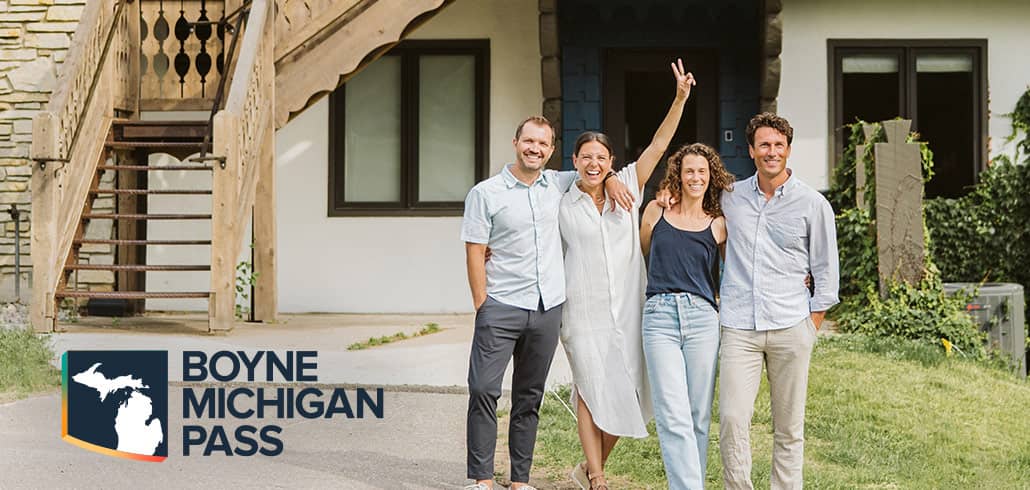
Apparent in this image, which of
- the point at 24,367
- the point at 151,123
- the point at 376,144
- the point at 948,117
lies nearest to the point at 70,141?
the point at 151,123

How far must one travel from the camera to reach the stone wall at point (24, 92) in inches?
523

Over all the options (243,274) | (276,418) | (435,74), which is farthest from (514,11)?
(276,418)

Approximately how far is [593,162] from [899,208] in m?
6.01

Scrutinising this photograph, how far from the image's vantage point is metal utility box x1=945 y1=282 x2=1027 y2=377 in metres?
10.8

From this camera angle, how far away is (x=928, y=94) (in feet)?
44.3

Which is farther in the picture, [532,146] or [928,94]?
[928,94]

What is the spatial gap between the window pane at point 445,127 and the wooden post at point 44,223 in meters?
4.02

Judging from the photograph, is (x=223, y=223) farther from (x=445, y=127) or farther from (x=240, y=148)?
(x=445, y=127)

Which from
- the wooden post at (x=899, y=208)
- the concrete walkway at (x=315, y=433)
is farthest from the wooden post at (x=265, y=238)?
the wooden post at (x=899, y=208)

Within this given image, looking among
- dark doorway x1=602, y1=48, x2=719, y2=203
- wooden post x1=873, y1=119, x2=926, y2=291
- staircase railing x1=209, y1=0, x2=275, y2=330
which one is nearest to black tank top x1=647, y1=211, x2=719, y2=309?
wooden post x1=873, y1=119, x2=926, y2=291

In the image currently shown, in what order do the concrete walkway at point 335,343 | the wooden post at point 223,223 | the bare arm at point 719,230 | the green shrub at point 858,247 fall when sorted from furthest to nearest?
the green shrub at point 858,247 < the wooden post at point 223,223 < the concrete walkway at point 335,343 < the bare arm at point 719,230

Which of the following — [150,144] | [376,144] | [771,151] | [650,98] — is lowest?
[771,151]

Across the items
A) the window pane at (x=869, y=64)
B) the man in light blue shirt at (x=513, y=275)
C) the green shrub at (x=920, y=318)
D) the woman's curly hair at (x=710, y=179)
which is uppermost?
the window pane at (x=869, y=64)

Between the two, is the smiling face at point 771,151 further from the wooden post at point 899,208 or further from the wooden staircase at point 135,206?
the wooden staircase at point 135,206
